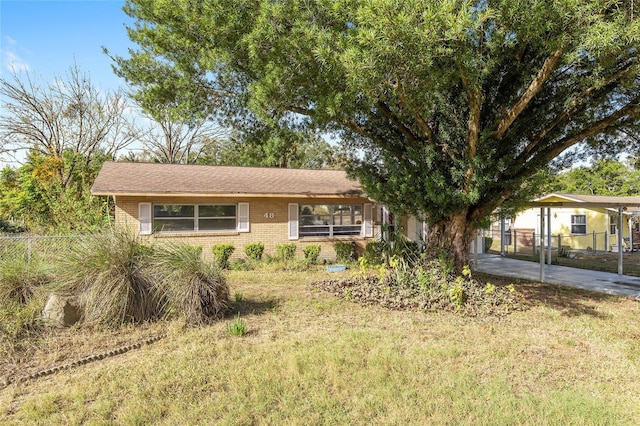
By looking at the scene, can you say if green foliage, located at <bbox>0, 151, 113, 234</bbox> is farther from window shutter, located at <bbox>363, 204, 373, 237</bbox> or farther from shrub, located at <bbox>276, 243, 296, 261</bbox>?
window shutter, located at <bbox>363, 204, 373, 237</bbox>

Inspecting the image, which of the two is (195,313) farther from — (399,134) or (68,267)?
(399,134)

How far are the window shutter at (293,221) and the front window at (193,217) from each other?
6.66 feet

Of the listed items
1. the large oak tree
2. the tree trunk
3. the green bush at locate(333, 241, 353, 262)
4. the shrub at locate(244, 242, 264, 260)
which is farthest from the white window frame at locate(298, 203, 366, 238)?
the tree trunk

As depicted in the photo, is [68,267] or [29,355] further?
[68,267]

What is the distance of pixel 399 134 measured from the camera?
28.1 feet

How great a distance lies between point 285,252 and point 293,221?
1.32 m

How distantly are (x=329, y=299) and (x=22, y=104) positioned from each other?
2388cm

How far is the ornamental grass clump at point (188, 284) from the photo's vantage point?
5848 millimetres

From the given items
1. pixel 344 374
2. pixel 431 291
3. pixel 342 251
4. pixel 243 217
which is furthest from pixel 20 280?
pixel 342 251

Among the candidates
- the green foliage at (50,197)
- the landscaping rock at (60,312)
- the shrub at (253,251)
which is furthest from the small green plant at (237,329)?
the green foliage at (50,197)

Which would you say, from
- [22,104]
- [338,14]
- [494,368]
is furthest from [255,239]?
[22,104]

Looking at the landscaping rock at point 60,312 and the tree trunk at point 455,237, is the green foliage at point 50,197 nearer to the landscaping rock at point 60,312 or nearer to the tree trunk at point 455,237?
the landscaping rock at point 60,312

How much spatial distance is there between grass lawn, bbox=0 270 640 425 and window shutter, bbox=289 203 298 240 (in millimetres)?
7247

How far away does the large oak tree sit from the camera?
4883 millimetres
